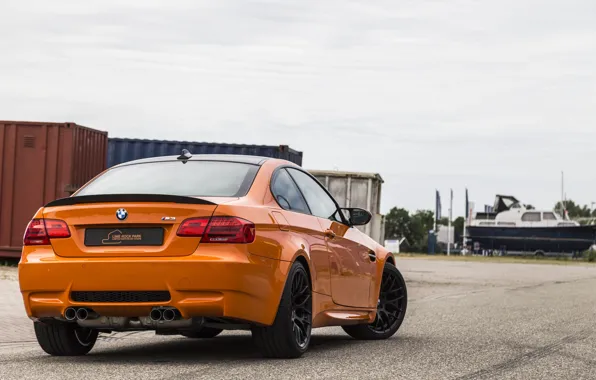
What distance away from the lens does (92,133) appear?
2177cm

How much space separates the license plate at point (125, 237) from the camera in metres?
6.82

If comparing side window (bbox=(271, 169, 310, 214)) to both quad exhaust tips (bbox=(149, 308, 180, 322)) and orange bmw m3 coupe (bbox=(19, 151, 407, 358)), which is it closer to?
orange bmw m3 coupe (bbox=(19, 151, 407, 358))

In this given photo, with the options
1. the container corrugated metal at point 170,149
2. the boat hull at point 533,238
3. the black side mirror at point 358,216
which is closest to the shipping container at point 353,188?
the container corrugated metal at point 170,149

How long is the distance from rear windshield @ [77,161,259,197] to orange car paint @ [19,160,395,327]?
158 millimetres

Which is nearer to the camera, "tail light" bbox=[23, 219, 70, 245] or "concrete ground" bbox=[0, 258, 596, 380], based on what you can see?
"concrete ground" bbox=[0, 258, 596, 380]

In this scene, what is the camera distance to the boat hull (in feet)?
269

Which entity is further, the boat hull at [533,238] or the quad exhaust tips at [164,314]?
the boat hull at [533,238]

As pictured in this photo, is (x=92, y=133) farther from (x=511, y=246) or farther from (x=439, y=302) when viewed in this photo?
(x=511, y=246)

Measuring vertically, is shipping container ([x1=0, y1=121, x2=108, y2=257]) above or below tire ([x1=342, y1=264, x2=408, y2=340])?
above

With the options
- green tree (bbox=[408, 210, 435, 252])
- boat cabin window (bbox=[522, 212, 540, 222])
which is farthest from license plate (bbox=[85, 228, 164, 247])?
green tree (bbox=[408, 210, 435, 252])

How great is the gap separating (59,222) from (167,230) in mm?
787

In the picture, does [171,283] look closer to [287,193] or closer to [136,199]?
[136,199]

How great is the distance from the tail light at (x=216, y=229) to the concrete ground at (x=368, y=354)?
0.83 m

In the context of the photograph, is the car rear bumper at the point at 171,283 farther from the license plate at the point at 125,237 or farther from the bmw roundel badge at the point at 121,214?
the bmw roundel badge at the point at 121,214
